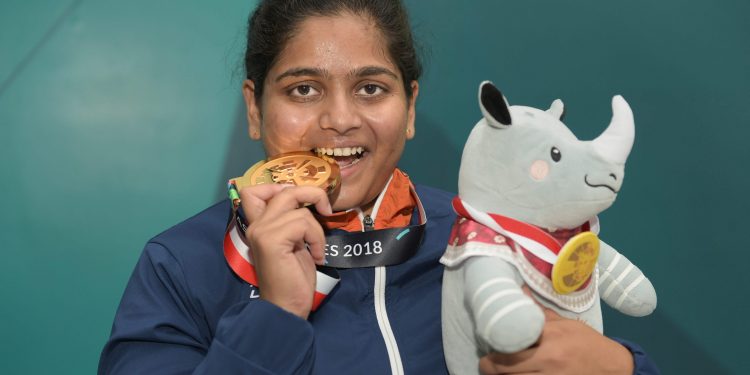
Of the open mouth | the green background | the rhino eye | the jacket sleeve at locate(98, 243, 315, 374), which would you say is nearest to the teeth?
the open mouth

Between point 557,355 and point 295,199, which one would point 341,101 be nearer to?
point 295,199

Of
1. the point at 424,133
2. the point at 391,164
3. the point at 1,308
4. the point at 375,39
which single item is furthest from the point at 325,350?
the point at 1,308

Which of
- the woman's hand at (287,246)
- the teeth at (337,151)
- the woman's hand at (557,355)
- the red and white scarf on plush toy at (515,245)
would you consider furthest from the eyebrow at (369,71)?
the woman's hand at (557,355)

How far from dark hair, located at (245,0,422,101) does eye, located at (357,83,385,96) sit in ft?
0.23

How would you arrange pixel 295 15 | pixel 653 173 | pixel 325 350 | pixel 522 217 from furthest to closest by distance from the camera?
1. pixel 653 173
2. pixel 295 15
3. pixel 325 350
4. pixel 522 217

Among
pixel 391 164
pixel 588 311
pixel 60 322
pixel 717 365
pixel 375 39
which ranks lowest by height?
pixel 717 365

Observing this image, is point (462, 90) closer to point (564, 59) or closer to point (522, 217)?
point (564, 59)

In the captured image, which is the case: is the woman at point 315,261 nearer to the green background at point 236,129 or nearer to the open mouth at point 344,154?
the open mouth at point 344,154

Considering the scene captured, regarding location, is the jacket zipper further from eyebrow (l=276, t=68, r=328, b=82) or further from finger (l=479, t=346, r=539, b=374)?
eyebrow (l=276, t=68, r=328, b=82)

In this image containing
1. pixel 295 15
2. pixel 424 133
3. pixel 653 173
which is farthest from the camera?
pixel 424 133

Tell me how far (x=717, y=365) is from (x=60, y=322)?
5.19 feet

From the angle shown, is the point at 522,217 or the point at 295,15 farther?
the point at 295,15

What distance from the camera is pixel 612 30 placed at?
Result: 1.85 metres

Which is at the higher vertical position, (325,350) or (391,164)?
(391,164)
